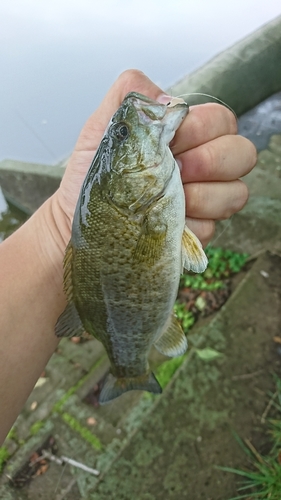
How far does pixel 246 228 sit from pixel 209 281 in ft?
1.84

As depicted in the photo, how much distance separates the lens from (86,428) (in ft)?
8.66

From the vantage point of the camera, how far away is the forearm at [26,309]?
66.7 inches

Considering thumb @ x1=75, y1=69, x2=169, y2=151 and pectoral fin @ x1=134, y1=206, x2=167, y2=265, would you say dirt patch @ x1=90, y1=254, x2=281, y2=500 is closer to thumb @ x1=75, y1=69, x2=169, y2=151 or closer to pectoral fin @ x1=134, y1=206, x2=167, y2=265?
pectoral fin @ x1=134, y1=206, x2=167, y2=265

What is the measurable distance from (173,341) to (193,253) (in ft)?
1.53

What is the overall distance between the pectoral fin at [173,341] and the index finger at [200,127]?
72 cm

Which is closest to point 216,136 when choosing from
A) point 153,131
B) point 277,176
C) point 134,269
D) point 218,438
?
point 153,131

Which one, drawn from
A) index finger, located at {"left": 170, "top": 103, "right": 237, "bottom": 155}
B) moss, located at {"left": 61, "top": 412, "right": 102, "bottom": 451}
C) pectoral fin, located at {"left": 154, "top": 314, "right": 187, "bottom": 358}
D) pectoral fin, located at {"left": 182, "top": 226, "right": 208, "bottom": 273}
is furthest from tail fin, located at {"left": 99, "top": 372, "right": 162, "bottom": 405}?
index finger, located at {"left": 170, "top": 103, "right": 237, "bottom": 155}

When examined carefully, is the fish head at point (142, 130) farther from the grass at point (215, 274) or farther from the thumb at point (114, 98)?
the grass at point (215, 274)

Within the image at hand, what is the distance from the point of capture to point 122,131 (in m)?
1.36

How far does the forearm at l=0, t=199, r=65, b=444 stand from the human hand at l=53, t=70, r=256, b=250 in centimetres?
51

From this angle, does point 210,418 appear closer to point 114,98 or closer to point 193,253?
point 193,253

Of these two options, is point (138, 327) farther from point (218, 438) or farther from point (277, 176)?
point (277, 176)

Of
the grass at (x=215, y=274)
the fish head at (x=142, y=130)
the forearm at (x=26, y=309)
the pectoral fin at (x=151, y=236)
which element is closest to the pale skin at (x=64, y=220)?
the forearm at (x=26, y=309)

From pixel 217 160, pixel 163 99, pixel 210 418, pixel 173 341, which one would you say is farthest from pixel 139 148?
pixel 210 418
